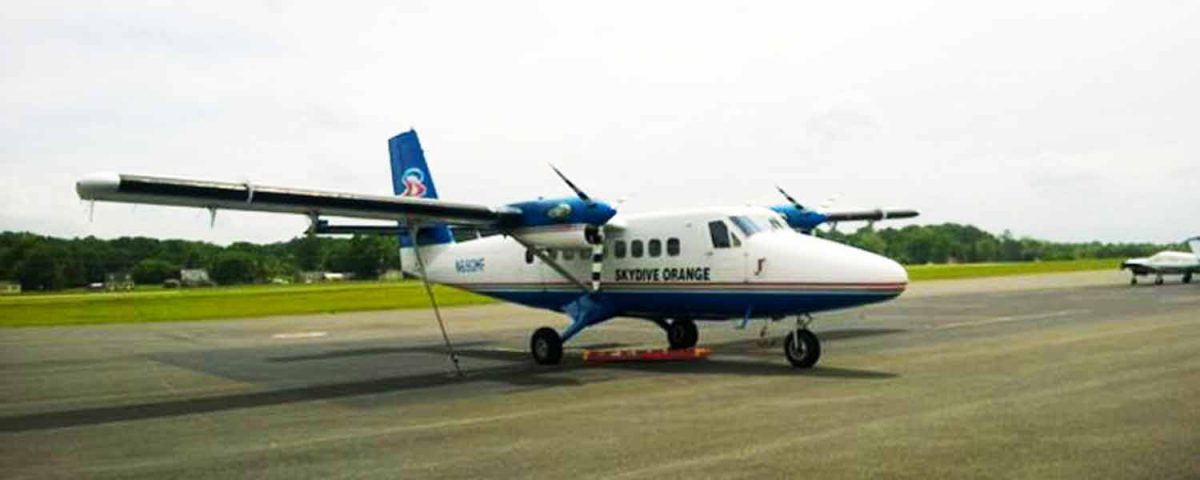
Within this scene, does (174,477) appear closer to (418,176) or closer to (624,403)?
(624,403)

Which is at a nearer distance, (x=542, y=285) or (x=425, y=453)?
(x=425, y=453)

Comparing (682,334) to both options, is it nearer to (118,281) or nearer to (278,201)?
(278,201)

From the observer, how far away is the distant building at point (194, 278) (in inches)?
5610

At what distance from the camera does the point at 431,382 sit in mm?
15938

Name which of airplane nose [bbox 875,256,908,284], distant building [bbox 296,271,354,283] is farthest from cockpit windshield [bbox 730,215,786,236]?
distant building [bbox 296,271,354,283]

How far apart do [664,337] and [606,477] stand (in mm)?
Answer: 17779

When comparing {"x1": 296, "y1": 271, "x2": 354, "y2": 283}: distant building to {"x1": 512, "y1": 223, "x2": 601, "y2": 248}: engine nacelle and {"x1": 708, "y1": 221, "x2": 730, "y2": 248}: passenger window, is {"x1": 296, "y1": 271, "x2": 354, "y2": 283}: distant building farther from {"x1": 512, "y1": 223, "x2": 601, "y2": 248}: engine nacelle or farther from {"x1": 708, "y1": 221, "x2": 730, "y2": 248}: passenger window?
{"x1": 708, "y1": 221, "x2": 730, "y2": 248}: passenger window

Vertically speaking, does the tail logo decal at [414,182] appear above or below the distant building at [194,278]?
above

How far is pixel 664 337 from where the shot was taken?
25.5m

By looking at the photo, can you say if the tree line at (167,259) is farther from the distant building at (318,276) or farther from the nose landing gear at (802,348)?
the nose landing gear at (802,348)

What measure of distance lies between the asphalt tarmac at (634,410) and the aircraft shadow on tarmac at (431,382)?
7 cm

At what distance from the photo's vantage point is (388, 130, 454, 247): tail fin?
23953 millimetres

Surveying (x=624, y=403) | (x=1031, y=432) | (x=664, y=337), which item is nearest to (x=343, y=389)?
(x=624, y=403)

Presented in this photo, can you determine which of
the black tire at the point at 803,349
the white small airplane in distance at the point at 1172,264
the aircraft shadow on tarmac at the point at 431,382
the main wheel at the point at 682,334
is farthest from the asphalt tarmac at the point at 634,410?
the white small airplane in distance at the point at 1172,264
